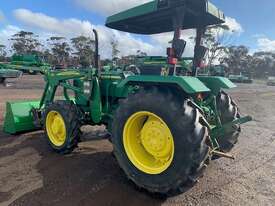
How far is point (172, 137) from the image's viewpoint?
2.95 meters

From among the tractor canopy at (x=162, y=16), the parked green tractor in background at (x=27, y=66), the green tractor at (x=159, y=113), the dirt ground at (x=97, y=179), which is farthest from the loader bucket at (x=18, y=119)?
the tractor canopy at (x=162, y=16)

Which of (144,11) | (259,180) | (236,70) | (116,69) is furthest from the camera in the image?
(236,70)

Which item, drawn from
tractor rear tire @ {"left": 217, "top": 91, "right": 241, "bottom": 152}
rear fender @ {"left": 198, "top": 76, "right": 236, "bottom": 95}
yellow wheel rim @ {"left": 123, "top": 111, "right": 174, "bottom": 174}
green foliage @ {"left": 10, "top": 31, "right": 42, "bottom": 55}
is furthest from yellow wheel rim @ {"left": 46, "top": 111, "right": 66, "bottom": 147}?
green foliage @ {"left": 10, "top": 31, "right": 42, "bottom": 55}

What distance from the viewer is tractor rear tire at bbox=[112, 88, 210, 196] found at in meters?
2.80

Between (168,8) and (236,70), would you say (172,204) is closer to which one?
(168,8)

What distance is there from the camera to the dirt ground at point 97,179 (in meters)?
3.11

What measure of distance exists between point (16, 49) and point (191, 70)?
218 ft

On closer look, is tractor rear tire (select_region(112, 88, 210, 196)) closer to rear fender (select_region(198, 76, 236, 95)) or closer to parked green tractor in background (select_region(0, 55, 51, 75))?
rear fender (select_region(198, 76, 236, 95))

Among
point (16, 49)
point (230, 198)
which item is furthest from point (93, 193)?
point (16, 49)

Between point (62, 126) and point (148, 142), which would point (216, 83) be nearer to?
point (148, 142)

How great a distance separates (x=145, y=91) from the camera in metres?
3.23

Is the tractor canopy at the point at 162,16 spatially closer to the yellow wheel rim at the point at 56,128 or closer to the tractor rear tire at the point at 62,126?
the tractor rear tire at the point at 62,126

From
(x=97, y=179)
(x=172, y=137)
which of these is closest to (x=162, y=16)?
(x=172, y=137)

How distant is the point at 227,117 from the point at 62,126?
2.82m
